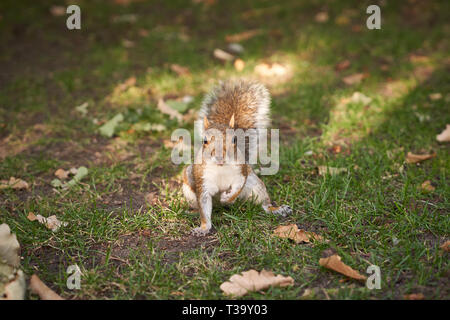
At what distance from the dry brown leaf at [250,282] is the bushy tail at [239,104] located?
3.10 feet

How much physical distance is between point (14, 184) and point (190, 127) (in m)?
1.37

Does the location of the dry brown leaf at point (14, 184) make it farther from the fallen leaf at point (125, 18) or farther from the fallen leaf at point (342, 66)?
the fallen leaf at point (125, 18)

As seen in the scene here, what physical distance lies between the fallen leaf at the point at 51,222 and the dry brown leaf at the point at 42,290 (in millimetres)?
483

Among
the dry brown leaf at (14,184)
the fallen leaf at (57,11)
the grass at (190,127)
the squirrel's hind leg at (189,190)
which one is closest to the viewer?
the grass at (190,127)

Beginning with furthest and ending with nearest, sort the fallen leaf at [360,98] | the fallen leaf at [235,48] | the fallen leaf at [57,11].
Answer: the fallen leaf at [57,11]
the fallen leaf at [235,48]
the fallen leaf at [360,98]

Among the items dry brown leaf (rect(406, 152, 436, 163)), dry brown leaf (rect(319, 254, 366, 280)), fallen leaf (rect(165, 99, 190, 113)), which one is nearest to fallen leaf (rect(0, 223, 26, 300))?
dry brown leaf (rect(319, 254, 366, 280))

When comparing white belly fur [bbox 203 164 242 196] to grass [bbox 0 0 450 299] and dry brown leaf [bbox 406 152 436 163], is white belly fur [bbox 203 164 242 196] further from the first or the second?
dry brown leaf [bbox 406 152 436 163]

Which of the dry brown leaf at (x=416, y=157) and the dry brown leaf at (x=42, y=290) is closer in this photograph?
the dry brown leaf at (x=42, y=290)

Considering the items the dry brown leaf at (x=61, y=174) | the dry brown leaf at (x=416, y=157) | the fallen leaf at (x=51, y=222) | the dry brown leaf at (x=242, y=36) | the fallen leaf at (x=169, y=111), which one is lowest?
the fallen leaf at (x=51, y=222)

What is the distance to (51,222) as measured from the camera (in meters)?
2.40

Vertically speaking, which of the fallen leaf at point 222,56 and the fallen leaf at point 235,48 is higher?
the fallen leaf at point 235,48

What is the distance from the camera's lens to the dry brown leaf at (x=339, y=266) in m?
1.92

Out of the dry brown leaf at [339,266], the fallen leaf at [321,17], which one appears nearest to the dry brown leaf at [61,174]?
the dry brown leaf at [339,266]
